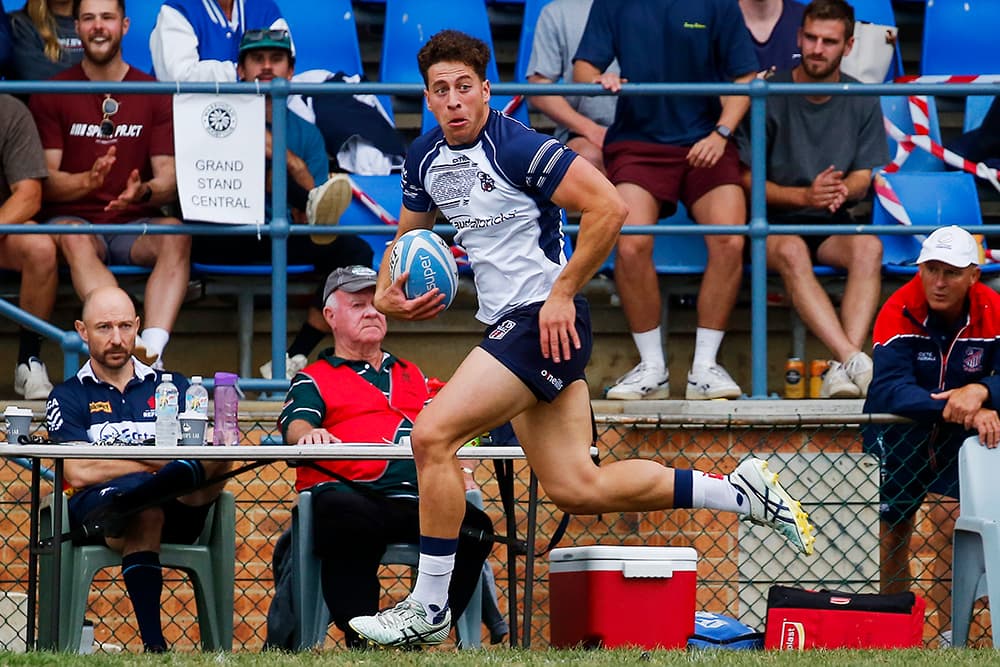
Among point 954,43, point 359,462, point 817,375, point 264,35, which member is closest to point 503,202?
point 359,462

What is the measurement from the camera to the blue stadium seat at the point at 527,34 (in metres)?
8.62

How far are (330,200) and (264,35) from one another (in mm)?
1081

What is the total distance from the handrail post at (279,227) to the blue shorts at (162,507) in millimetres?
1180

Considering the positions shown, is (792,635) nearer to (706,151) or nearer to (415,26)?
(706,151)

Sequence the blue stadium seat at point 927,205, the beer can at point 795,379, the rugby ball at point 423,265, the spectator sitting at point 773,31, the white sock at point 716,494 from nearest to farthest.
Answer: the rugby ball at point 423,265
the white sock at point 716,494
the beer can at point 795,379
the blue stadium seat at point 927,205
the spectator sitting at point 773,31

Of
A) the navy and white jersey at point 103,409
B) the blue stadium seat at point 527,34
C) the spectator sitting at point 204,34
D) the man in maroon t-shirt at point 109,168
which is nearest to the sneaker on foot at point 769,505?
the navy and white jersey at point 103,409

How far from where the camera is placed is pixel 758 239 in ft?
23.5

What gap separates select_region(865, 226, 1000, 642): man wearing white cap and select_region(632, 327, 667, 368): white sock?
3.28 feet

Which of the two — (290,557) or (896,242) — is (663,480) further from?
(896,242)

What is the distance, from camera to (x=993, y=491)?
621 centimetres

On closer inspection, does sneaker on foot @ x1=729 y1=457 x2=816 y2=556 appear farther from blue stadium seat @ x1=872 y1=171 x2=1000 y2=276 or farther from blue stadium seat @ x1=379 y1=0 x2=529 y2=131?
blue stadium seat @ x1=379 y1=0 x2=529 y2=131

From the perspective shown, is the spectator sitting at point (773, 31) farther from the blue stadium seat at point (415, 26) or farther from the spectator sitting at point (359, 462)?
the spectator sitting at point (359, 462)

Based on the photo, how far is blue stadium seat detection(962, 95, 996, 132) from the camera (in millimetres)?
8617

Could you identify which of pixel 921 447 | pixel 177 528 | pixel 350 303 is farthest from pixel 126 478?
pixel 921 447
